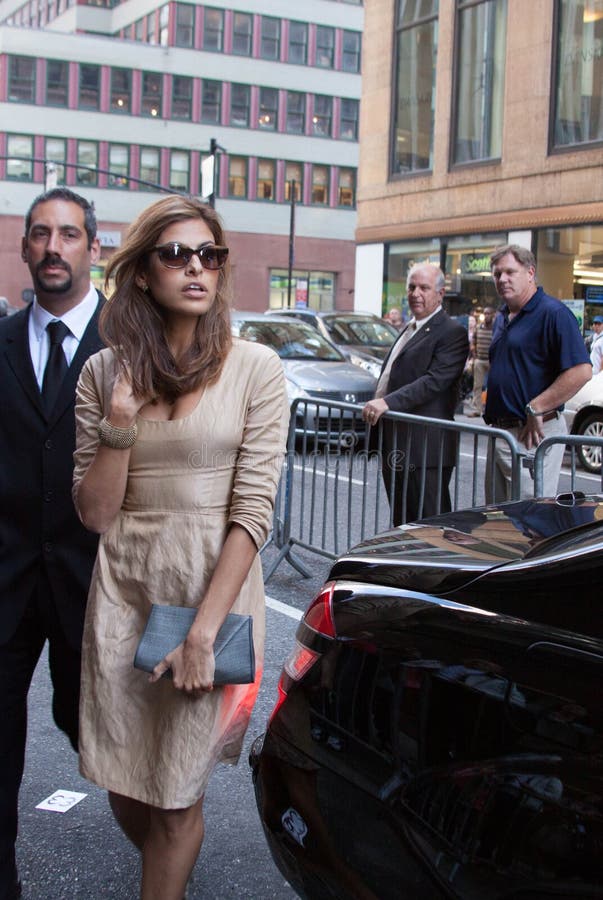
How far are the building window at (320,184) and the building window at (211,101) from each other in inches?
235

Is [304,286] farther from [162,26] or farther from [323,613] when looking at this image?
[323,613]

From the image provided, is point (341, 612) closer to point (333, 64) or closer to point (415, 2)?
point (415, 2)

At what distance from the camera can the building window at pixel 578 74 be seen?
21.8 meters

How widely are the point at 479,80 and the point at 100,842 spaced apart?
2366 centimetres

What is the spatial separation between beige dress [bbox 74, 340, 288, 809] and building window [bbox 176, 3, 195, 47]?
197 ft

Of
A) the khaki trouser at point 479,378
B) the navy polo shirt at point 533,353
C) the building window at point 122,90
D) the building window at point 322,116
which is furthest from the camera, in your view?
the building window at point 322,116

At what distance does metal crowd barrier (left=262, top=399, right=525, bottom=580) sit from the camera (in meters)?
6.32

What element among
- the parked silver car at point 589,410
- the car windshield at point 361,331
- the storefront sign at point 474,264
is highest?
the storefront sign at point 474,264

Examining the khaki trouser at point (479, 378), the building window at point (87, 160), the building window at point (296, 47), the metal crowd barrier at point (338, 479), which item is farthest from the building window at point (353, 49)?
the metal crowd barrier at point (338, 479)

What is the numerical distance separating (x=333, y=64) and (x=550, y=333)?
2305 inches

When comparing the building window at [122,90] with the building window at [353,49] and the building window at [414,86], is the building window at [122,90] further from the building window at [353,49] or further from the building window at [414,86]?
the building window at [414,86]

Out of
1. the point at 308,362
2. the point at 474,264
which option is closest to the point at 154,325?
the point at 308,362

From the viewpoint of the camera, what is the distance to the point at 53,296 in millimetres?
3076

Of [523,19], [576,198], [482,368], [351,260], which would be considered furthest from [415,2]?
[351,260]
